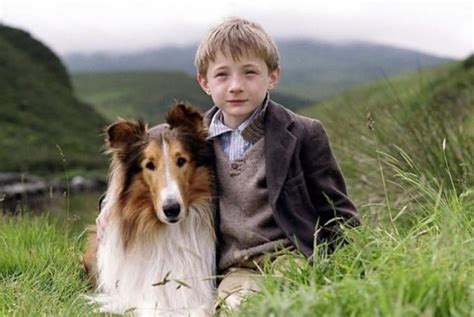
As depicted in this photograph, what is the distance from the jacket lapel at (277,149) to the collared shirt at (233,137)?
0.12 m

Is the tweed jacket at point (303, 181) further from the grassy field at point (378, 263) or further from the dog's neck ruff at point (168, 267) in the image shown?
the dog's neck ruff at point (168, 267)

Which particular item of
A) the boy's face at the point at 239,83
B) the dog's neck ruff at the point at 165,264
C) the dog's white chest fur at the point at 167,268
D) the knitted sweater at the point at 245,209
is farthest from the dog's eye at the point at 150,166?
the boy's face at the point at 239,83

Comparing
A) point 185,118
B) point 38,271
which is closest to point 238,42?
point 185,118

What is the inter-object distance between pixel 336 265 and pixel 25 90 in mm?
58698

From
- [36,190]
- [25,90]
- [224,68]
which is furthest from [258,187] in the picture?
[25,90]

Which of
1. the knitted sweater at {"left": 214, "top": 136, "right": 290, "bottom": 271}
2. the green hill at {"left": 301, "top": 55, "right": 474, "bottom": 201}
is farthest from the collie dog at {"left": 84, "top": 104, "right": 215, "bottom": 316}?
the green hill at {"left": 301, "top": 55, "right": 474, "bottom": 201}

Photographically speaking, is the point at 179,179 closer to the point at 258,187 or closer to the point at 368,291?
the point at 258,187

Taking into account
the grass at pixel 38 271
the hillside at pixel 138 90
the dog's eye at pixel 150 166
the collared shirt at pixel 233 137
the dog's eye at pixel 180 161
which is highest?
the collared shirt at pixel 233 137

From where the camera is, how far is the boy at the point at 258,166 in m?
5.02

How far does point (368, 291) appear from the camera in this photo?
355cm

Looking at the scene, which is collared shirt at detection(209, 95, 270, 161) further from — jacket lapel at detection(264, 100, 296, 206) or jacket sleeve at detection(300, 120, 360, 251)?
jacket sleeve at detection(300, 120, 360, 251)

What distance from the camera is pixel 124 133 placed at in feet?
16.5

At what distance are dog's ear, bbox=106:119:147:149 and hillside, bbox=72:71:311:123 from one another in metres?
99.6

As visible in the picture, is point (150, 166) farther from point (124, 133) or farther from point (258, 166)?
point (258, 166)
